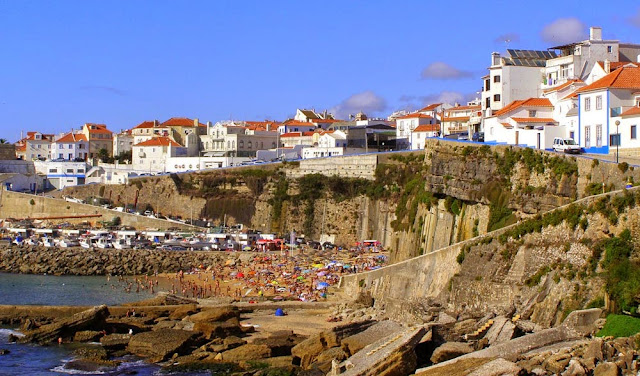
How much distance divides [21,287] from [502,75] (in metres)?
27.9

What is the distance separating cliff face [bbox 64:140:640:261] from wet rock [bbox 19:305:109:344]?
51.4 feet

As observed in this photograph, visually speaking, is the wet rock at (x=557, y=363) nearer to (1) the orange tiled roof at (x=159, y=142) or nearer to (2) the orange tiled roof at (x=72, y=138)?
(1) the orange tiled roof at (x=159, y=142)

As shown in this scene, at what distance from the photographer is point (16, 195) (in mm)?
75500

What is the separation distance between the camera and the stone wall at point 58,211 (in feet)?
221

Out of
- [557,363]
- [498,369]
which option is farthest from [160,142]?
[557,363]

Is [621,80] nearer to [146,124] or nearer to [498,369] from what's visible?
[498,369]

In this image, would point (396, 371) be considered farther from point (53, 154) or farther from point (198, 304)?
point (53, 154)

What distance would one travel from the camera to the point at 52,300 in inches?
1686

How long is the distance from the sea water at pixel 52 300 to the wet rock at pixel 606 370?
13.6 m

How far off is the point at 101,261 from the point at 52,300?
13583 mm

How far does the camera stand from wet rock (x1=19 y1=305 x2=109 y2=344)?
33375 mm

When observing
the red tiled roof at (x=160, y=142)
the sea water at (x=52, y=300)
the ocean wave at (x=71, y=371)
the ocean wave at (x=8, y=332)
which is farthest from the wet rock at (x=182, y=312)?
the red tiled roof at (x=160, y=142)

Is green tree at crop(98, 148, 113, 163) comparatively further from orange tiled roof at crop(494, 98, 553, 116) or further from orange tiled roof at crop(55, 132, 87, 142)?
orange tiled roof at crop(494, 98, 553, 116)

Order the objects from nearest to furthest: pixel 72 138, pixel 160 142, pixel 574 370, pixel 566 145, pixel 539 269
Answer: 1. pixel 574 370
2. pixel 539 269
3. pixel 566 145
4. pixel 160 142
5. pixel 72 138
